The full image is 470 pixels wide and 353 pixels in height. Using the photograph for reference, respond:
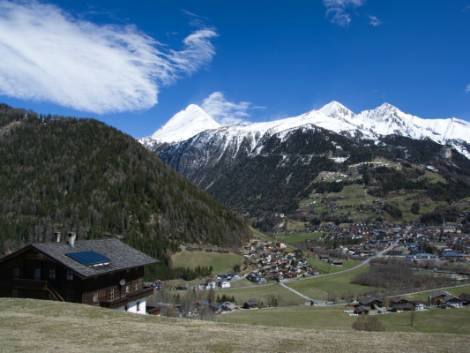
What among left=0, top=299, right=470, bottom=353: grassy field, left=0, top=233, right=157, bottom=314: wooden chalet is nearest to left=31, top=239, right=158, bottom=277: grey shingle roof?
left=0, top=233, right=157, bottom=314: wooden chalet

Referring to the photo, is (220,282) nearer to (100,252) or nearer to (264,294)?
(264,294)

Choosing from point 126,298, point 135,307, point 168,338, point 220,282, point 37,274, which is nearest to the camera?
point 168,338

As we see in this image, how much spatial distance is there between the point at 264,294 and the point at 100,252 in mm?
117889

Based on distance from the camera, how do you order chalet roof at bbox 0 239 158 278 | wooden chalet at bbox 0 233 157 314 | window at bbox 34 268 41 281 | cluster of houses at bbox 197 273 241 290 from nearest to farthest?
chalet roof at bbox 0 239 158 278, wooden chalet at bbox 0 233 157 314, window at bbox 34 268 41 281, cluster of houses at bbox 197 273 241 290

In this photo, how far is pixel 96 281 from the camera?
46.0m

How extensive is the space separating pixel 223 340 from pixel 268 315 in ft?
313

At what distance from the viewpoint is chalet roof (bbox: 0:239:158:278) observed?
144ft

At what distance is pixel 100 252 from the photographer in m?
48.9

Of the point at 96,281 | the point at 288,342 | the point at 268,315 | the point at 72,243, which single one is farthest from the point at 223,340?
the point at 268,315

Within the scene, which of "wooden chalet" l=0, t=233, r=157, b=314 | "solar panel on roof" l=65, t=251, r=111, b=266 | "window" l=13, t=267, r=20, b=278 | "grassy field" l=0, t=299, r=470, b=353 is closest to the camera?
"grassy field" l=0, t=299, r=470, b=353

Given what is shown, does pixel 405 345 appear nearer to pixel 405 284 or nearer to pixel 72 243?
pixel 72 243

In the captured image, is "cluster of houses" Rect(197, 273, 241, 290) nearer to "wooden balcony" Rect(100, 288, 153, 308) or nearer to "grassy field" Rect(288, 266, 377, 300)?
"grassy field" Rect(288, 266, 377, 300)

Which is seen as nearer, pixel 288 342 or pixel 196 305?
pixel 288 342

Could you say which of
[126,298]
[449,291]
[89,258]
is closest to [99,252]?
[89,258]
